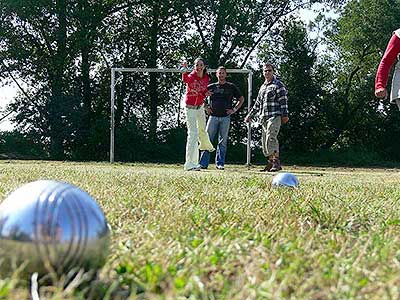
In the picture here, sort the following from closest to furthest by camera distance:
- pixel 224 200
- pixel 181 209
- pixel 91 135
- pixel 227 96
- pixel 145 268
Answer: pixel 145 268, pixel 181 209, pixel 224 200, pixel 227 96, pixel 91 135

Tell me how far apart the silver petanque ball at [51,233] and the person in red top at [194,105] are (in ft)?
30.4

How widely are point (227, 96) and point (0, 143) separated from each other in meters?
12.9

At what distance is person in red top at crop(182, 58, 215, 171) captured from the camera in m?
11.7

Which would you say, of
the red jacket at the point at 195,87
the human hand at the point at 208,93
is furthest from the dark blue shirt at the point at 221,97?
the red jacket at the point at 195,87

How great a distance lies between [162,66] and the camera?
2536 centimetres

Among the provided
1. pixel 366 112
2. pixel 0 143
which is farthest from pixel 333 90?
pixel 0 143

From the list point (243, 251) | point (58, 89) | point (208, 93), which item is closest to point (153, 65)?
point (58, 89)

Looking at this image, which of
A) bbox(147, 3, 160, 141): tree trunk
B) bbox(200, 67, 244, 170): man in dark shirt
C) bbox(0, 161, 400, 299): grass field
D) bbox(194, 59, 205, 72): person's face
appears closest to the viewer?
bbox(0, 161, 400, 299): grass field

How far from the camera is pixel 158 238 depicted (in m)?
3.22

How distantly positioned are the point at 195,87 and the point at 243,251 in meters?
8.94

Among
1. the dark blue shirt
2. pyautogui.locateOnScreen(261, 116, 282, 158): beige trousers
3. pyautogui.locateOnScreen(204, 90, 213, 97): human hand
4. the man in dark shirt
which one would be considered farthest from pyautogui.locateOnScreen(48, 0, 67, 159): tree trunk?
pyautogui.locateOnScreen(261, 116, 282, 158): beige trousers

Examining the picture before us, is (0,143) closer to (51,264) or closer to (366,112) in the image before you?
(366,112)

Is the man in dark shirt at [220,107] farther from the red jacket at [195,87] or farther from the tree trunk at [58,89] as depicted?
the tree trunk at [58,89]

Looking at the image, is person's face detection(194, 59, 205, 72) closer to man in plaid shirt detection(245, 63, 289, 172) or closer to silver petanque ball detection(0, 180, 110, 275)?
man in plaid shirt detection(245, 63, 289, 172)
